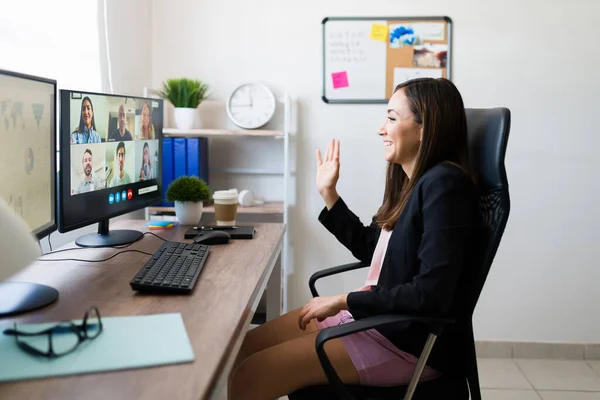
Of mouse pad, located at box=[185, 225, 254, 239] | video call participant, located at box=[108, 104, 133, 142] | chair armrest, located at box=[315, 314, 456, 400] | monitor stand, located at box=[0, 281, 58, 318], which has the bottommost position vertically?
chair armrest, located at box=[315, 314, 456, 400]

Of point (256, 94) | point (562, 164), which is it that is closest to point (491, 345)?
point (562, 164)

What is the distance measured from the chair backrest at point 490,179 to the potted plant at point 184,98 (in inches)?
66.2

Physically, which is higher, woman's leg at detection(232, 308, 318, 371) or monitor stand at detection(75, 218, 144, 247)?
monitor stand at detection(75, 218, 144, 247)

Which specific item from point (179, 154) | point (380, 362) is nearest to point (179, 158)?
point (179, 154)

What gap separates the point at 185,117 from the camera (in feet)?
9.68

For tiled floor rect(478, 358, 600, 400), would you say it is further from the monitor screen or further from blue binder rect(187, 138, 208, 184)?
the monitor screen

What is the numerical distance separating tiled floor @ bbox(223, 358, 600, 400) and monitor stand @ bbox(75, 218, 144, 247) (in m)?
1.06

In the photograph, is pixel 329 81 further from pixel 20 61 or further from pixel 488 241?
pixel 488 241

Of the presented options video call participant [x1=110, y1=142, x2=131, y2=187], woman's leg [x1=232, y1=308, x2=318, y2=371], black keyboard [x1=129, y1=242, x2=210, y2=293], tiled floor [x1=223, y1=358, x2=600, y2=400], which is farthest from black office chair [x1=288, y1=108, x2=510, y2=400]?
tiled floor [x1=223, y1=358, x2=600, y2=400]

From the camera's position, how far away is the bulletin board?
3033 millimetres

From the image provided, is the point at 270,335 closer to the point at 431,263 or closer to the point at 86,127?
the point at 431,263

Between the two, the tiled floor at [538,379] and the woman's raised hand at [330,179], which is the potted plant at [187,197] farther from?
the tiled floor at [538,379]

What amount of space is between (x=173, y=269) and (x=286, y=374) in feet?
1.24

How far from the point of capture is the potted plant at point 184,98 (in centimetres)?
295
